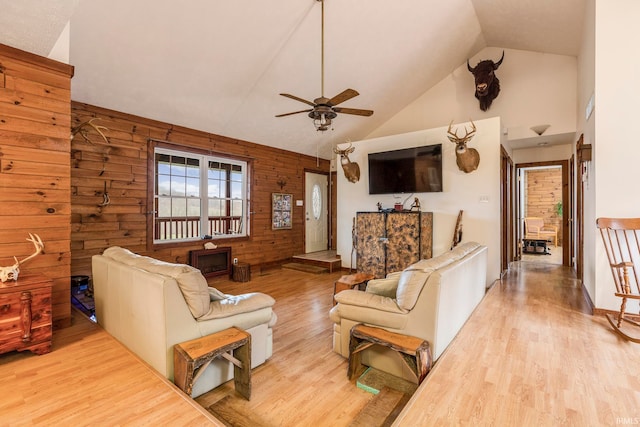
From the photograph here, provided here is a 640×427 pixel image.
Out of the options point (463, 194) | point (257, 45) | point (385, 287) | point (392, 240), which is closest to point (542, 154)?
point (463, 194)

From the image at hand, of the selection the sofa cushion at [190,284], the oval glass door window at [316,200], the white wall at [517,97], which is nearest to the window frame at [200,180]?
the oval glass door window at [316,200]

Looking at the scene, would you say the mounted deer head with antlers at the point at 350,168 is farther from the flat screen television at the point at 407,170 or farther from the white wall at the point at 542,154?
the white wall at the point at 542,154

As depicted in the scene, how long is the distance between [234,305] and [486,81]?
617 centimetres

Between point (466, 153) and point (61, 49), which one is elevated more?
point (61, 49)

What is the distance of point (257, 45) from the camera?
4.12 meters

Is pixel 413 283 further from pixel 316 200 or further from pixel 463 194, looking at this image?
pixel 316 200

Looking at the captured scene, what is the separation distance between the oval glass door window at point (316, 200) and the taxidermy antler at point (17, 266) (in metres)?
5.63

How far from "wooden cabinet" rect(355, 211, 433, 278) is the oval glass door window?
2.50m

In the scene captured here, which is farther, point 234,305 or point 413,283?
point 234,305

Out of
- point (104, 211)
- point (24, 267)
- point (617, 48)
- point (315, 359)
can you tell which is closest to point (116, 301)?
point (24, 267)

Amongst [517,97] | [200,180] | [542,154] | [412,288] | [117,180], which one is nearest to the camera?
[412,288]

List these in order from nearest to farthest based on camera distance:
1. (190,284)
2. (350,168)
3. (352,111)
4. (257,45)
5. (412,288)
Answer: (190,284) → (412,288) → (352,111) → (257,45) → (350,168)

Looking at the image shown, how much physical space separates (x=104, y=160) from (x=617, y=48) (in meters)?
6.40

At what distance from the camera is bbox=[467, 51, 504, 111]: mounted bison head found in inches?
232
